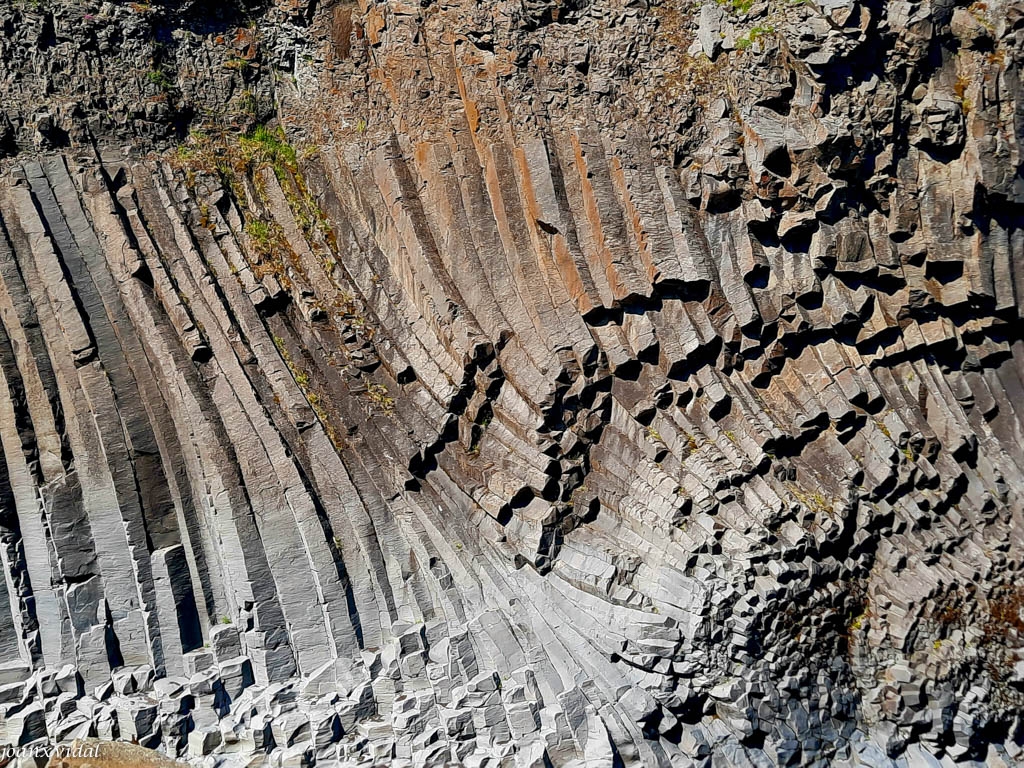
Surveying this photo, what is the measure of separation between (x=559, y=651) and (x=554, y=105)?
6775 mm

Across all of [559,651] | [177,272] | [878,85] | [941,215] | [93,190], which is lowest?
[559,651]

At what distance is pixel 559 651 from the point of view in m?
9.29

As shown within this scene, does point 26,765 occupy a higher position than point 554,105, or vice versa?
point 554,105

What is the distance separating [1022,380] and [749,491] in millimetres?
4563

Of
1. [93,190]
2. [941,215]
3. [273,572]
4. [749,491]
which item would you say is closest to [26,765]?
Answer: [273,572]

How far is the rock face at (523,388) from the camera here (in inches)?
359

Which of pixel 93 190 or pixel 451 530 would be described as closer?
pixel 451 530

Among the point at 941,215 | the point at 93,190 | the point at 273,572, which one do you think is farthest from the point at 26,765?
the point at 941,215

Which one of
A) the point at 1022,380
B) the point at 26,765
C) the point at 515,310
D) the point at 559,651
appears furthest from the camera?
the point at 1022,380

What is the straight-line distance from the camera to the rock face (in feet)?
29.9

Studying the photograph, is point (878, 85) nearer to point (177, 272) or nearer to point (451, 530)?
point (451, 530)

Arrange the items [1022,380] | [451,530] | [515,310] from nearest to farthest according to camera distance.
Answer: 1. [451,530]
2. [515,310]
3. [1022,380]

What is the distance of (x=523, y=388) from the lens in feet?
34.2

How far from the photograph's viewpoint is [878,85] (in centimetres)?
1073
